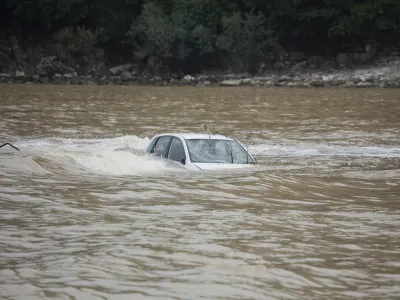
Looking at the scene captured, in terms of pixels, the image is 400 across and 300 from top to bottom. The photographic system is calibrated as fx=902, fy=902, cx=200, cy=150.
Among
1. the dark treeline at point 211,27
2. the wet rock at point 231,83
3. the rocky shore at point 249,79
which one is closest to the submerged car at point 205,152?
the rocky shore at point 249,79

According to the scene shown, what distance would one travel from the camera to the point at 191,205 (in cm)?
1177

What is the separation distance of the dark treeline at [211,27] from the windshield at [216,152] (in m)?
53.7

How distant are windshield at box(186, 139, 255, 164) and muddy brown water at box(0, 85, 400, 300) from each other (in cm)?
43

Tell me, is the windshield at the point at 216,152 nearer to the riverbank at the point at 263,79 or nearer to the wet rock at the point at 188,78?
the riverbank at the point at 263,79

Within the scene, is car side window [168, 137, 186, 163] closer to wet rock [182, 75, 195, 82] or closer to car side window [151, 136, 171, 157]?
car side window [151, 136, 171, 157]

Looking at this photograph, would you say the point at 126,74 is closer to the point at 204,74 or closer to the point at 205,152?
the point at 204,74

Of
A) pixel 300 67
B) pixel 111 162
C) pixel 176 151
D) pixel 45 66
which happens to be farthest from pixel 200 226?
pixel 300 67

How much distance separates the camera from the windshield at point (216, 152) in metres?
16.0

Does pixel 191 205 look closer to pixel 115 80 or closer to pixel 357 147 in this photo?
pixel 357 147

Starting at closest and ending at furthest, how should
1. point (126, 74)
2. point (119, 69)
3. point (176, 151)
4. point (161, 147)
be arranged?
point (176, 151), point (161, 147), point (126, 74), point (119, 69)

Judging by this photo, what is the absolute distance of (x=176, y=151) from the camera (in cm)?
1633

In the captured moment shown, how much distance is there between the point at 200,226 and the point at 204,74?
199 feet

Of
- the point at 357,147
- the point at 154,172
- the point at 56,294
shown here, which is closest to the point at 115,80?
the point at 357,147

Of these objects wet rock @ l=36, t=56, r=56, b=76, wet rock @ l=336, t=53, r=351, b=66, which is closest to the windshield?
wet rock @ l=36, t=56, r=56, b=76
